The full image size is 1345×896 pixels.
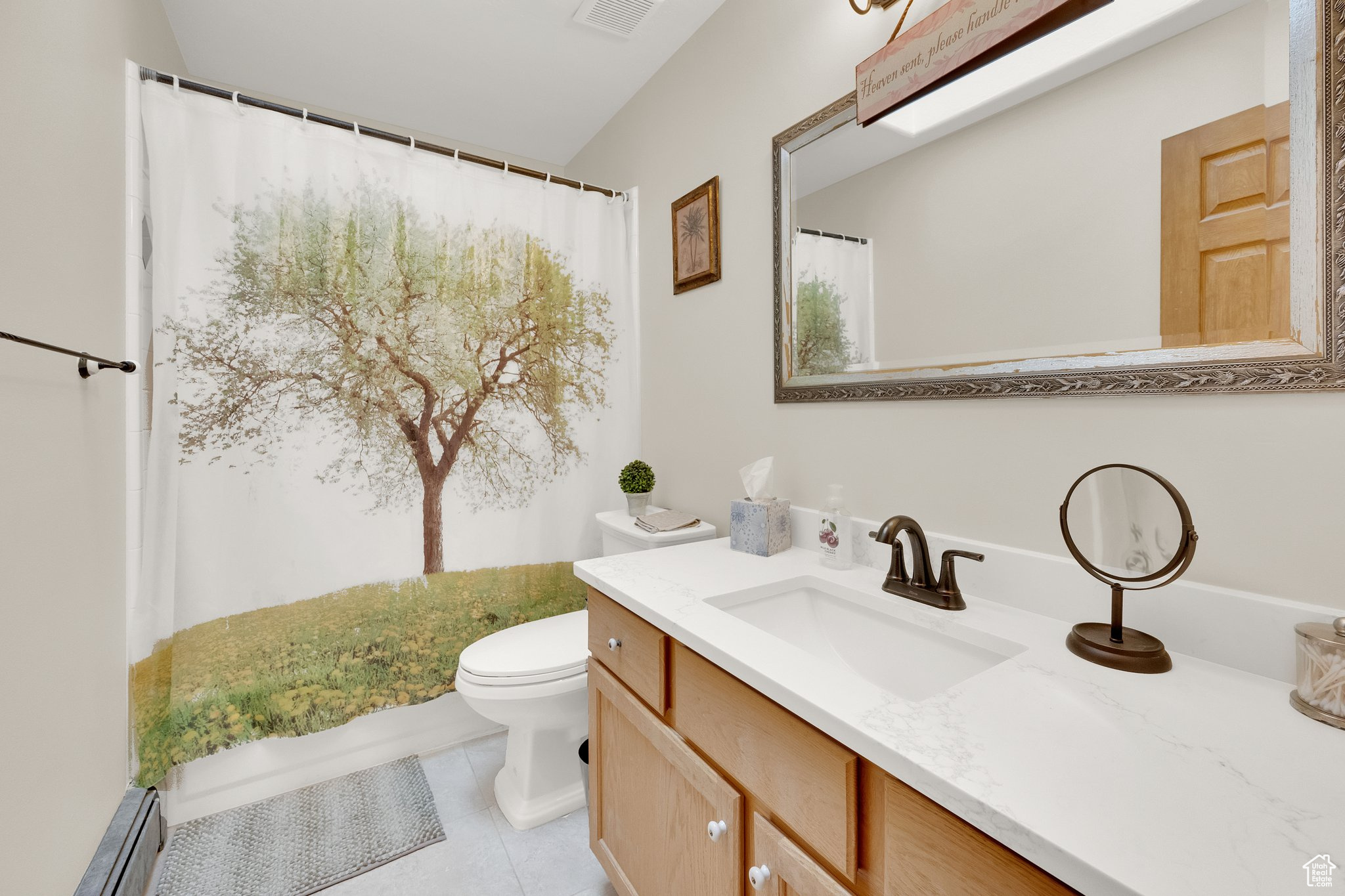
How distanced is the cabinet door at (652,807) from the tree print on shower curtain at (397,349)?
1.00 meters

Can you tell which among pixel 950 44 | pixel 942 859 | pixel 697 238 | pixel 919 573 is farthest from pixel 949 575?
pixel 697 238

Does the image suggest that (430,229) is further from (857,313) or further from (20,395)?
(857,313)

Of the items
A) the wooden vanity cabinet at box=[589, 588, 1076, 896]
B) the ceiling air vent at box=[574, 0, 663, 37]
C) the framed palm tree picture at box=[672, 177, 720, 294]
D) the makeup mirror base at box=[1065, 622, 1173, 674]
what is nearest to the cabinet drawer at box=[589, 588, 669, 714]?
the wooden vanity cabinet at box=[589, 588, 1076, 896]

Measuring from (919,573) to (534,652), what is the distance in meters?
1.12

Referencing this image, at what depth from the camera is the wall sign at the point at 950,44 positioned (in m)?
0.86

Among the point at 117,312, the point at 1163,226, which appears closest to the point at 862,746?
the point at 1163,226

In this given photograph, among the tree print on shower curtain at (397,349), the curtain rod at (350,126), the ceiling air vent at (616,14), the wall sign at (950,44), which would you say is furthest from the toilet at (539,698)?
the ceiling air vent at (616,14)

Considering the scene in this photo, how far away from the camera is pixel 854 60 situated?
1.30 m

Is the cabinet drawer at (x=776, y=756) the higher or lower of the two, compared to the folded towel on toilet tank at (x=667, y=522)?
lower

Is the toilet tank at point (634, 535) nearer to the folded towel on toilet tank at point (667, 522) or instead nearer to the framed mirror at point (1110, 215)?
the folded towel on toilet tank at point (667, 522)

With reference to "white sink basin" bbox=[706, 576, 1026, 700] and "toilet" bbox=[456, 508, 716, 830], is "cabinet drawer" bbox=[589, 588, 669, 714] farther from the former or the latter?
"toilet" bbox=[456, 508, 716, 830]

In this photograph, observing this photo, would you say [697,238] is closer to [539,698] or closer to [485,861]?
[539,698]

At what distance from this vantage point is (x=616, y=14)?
68.5 inches

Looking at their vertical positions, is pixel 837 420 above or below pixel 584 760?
above
